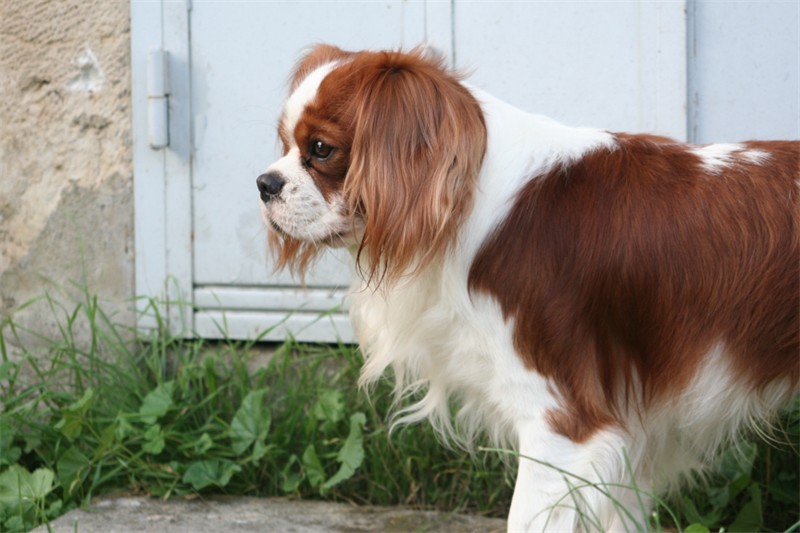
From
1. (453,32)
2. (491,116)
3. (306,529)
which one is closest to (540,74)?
(453,32)

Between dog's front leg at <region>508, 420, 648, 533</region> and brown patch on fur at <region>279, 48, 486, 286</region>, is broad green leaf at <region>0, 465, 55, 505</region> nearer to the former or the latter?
brown patch on fur at <region>279, 48, 486, 286</region>

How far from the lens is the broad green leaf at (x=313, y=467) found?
143 inches

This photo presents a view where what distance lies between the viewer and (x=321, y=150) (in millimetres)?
2773

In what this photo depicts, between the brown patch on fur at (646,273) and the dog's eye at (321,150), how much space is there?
47 centimetres

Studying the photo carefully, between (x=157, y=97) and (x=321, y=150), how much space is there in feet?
4.41

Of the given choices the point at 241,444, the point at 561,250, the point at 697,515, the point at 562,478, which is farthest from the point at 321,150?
the point at 697,515

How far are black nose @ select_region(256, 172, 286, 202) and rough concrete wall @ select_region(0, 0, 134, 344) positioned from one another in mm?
1421

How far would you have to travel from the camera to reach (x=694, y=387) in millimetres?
2781

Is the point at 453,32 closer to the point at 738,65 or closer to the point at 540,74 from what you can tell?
the point at 540,74

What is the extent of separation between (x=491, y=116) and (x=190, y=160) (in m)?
1.51

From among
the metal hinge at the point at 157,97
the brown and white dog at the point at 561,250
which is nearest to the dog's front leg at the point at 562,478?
the brown and white dog at the point at 561,250

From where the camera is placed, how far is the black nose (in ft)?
9.07

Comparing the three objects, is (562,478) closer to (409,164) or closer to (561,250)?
(561,250)

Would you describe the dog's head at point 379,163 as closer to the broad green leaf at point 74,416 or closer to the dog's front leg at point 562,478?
the dog's front leg at point 562,478
